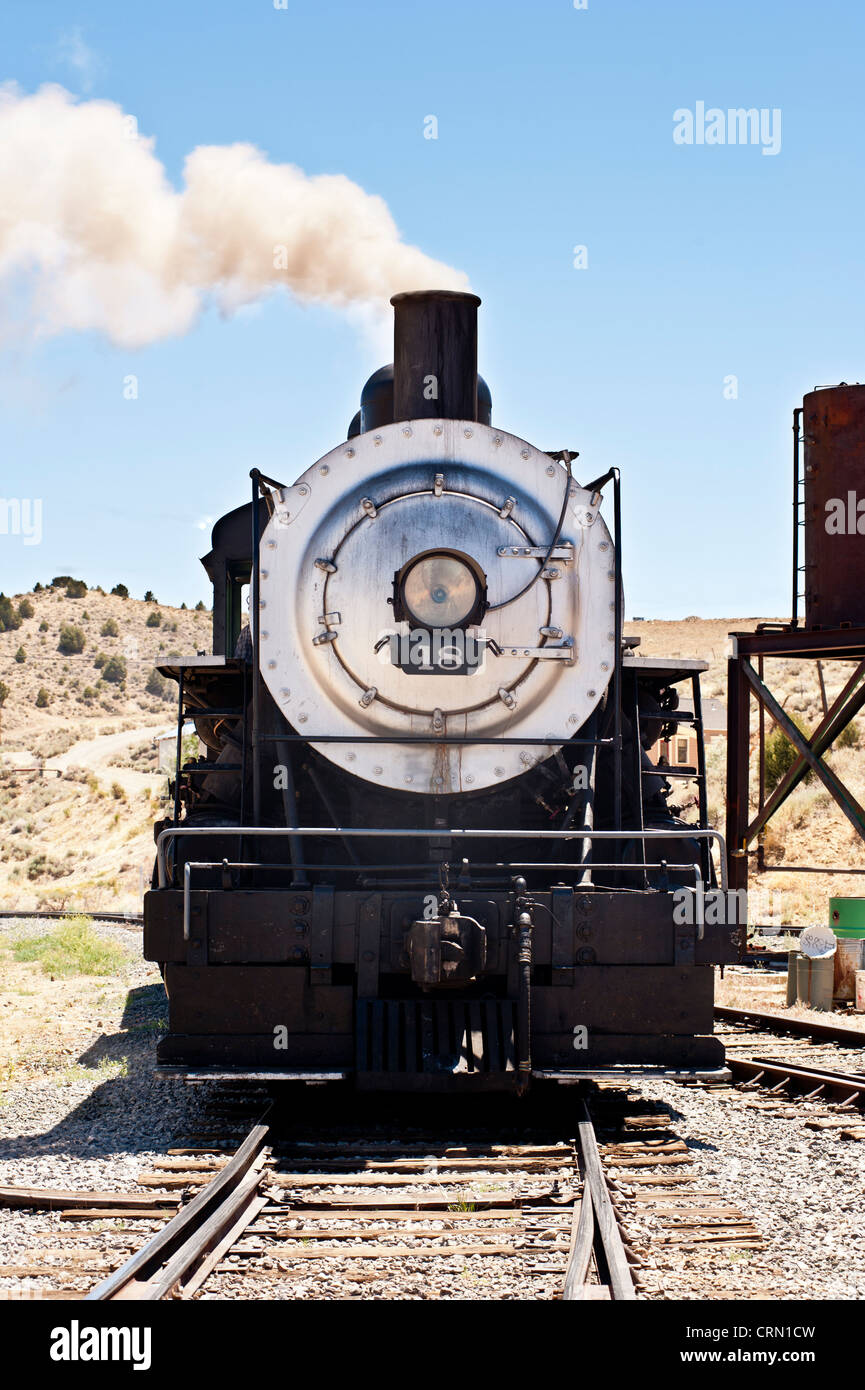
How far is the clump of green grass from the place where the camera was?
14.9 m

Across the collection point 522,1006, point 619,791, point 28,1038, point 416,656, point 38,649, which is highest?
point 38,649

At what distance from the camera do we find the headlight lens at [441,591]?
23.3 ft

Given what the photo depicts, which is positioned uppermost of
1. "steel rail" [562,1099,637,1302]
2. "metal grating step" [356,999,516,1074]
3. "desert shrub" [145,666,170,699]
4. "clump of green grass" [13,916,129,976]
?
"desert shrub" [145,666,170,699]

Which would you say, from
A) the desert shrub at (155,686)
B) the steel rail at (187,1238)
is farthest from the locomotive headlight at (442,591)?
the desert shrub at (155,686)

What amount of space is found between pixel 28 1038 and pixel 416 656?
4.97 meters

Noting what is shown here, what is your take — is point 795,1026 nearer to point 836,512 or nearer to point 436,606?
point 436,606

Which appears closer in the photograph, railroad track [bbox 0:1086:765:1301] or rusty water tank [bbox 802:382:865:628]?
railroad track [bbox 0:1086:765:1301]

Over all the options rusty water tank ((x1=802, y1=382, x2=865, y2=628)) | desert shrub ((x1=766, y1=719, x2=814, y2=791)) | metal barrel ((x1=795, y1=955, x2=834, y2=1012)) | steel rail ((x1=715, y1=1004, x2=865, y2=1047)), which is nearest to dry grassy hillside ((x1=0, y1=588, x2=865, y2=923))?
desert shrub ((x1=766, y1=719, x2=814, y2=791))

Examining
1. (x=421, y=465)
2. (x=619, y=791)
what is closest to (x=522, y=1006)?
(x=619, y=791)

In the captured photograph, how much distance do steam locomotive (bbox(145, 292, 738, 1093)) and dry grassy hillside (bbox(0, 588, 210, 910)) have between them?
13.4 metres

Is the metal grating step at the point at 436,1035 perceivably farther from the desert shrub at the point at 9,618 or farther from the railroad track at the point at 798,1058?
the desert shrub at the point at 9,618

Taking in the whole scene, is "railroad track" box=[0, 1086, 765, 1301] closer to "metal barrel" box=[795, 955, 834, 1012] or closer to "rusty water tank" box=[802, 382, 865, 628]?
"metal barrel" box=[795, 955, 834, 1012]

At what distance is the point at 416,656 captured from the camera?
7.11 meters

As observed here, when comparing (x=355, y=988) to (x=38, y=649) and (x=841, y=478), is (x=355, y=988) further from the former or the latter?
(x=38, y=649)
